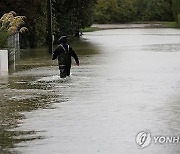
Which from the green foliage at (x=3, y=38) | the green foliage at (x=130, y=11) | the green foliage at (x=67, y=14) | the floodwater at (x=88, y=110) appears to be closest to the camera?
the floodwater at (x=88, y=110)

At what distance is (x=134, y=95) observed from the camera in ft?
57.2

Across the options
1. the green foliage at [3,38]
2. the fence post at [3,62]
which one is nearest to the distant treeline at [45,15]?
the green foliage at [3,38]

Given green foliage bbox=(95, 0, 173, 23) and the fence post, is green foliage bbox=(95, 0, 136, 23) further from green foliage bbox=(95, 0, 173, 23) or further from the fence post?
the fence post

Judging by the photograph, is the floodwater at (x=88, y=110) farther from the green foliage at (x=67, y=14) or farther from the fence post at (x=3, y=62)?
the green foliage at (x=67, y=14)

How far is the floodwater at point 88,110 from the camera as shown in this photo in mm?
10875

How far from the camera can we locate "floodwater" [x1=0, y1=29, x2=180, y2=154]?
A: 10875 millimetres

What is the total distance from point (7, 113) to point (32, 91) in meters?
4.34

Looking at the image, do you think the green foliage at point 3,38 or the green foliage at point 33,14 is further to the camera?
the green foliage at point 33,14

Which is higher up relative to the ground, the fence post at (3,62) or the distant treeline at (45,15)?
the fence post at (3,62)

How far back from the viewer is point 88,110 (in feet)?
48.2

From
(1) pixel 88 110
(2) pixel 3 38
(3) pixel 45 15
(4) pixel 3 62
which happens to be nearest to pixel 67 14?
(3) pixel 45 15

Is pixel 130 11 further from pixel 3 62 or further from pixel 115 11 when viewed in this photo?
pixel 3 62

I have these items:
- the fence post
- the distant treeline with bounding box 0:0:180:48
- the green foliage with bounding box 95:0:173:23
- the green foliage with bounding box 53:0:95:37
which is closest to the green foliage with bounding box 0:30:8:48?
the fence post

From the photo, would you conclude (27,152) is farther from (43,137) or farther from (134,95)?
(134,95)
